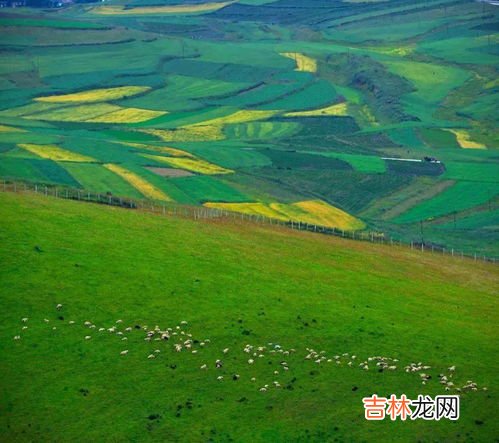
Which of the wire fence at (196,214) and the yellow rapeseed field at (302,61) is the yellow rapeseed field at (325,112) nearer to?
the yellow rapeseed field at (302,61)

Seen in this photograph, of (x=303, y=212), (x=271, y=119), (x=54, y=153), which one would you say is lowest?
(x=271, y=119)

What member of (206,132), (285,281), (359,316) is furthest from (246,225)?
(206,132)

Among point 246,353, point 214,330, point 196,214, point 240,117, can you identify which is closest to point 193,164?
point 196,214

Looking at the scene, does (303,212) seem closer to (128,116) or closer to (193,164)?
(193,164)

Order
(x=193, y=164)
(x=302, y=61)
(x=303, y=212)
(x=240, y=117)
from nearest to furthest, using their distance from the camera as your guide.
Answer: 1. (x=303, y=212)
2. (x=193, y=164)
3. (x=240, y=117)
4. (x=302, y=61)

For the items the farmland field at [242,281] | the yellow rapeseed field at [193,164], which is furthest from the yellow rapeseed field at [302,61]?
the yellow rapeseed field at [193,164]

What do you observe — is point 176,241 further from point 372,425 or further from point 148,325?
point 372,425
